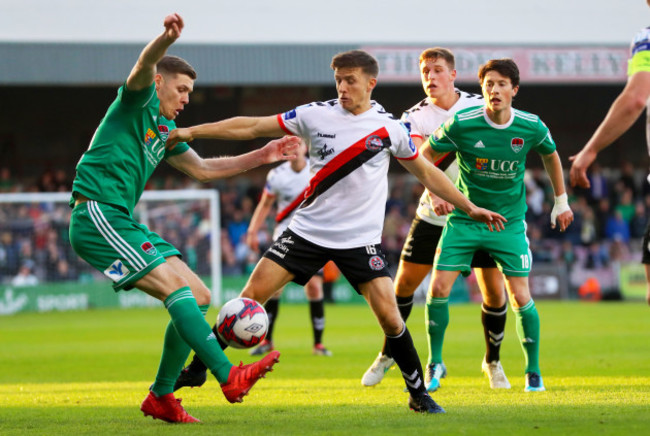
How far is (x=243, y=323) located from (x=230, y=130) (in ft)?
4.13

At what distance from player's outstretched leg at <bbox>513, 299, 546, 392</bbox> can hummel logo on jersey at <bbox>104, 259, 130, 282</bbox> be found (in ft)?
11.0

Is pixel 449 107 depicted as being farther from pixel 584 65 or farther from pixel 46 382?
pixel 584 65

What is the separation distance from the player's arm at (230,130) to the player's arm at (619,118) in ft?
6.76

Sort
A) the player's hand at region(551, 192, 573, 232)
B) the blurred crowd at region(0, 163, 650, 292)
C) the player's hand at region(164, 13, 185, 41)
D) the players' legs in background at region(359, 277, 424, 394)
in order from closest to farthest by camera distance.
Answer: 1. the player's hand at region(164, 13, 185, 41)
2. the players' legs in background at region(359, 277, 424, 394)
3. the player's hand at region(551, 192, 573, 232)
4. the blurred crowd at region(0, 163, 650, 292)

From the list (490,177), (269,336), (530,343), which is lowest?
(269,336)

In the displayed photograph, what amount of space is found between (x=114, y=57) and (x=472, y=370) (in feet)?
64.1

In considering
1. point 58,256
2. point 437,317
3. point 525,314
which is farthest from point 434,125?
point 58,256

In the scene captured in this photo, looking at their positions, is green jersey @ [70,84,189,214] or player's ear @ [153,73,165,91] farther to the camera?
player's ear @ [153,73,165,91]

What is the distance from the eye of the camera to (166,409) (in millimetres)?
6219

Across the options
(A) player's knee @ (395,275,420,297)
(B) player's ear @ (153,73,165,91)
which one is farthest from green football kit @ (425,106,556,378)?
(B) player's ear @ (153,73,165,91)

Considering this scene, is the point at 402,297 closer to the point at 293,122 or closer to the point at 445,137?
the point at 445,137

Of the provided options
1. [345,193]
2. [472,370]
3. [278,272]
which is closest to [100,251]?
[278,272]

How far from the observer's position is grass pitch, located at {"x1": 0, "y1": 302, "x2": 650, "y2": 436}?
231 inches

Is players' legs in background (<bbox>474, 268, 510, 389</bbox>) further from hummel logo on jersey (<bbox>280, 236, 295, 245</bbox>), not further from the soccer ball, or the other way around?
the soccer ball
